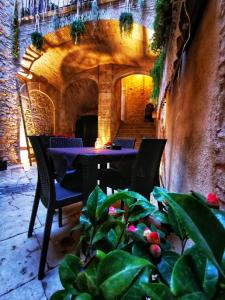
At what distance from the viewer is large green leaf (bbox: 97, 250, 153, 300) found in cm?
32

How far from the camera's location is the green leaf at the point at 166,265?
0.39 m

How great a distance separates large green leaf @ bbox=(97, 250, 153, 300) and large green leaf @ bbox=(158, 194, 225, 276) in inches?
4.2

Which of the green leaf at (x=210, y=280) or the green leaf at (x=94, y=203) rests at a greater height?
the green leaf at (x=94, y=203)

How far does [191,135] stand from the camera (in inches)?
50.6

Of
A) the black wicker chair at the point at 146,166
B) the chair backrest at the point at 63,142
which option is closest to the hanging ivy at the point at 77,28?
the chair backrest at the point at 63,142

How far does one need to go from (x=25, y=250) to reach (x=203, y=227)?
1517mm

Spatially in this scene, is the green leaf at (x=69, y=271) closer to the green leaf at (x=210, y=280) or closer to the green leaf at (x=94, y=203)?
the green leaf at (x=94, y=203)

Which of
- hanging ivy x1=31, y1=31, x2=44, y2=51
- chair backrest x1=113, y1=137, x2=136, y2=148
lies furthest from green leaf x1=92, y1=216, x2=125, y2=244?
hanging ivy x1=31, y1=31, x2=44, y2=51

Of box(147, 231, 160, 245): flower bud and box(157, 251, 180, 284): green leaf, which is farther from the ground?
box(147, 231, 160, 245): flower bud

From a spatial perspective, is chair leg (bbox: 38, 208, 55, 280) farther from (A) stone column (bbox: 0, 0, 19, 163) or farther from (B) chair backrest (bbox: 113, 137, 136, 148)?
(A) stone column (bbox: 0, 0, 19, 163)

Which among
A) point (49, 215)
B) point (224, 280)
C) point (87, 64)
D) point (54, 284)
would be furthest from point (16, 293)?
point (87, 64)

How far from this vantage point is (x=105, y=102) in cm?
716

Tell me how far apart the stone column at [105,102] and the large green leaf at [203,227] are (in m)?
6.76

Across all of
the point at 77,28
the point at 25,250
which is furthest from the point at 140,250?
the point at 77,28
